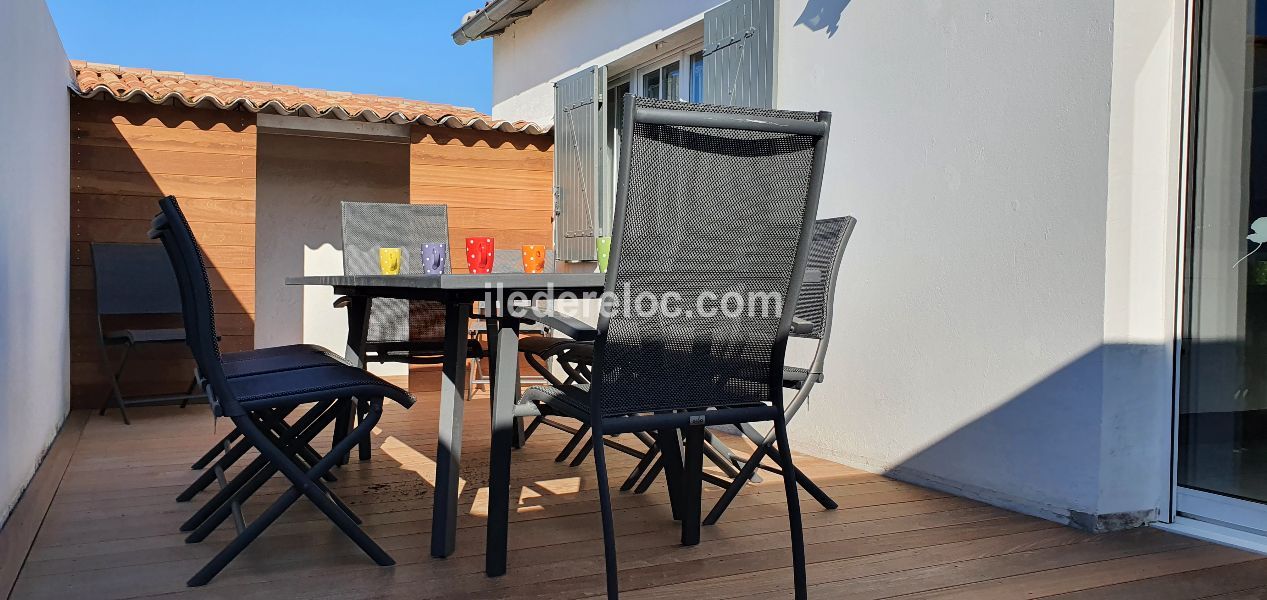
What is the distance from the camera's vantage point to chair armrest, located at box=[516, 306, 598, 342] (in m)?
1.96

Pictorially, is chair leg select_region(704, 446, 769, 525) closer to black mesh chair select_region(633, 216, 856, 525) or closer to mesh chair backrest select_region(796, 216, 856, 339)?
black mesh chair select_region(633, 216, 856, 525)

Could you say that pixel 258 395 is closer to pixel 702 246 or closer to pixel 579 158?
pixel 702 246

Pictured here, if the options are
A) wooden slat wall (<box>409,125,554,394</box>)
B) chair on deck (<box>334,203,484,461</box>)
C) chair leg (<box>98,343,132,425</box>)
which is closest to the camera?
chair on deck (<box>334,203,484,461</box>)

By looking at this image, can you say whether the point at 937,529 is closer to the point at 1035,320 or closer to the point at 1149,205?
the point at 1035,320

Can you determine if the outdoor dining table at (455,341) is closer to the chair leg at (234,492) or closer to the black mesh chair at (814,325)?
the chair leg at (234,492)

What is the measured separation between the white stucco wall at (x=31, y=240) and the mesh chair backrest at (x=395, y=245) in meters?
1.24

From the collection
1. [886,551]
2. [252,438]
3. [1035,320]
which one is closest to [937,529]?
[886,551]

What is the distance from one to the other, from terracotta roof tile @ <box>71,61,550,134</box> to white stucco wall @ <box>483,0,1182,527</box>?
320 cm

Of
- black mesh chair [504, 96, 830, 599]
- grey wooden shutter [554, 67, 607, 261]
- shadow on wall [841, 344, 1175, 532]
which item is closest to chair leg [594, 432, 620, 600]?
black mesh chair [504, 96, 830, 599]

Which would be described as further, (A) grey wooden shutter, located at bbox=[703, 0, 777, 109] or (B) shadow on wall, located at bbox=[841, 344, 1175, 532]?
(A) grey wooden shutter, located at bbox=[703, 0, 777, 109]

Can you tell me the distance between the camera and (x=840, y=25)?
4.05 meters

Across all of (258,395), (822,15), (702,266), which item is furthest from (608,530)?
(822,15)

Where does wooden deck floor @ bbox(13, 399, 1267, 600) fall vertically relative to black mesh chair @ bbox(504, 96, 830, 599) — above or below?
below

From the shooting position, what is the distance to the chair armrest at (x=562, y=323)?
196cm
